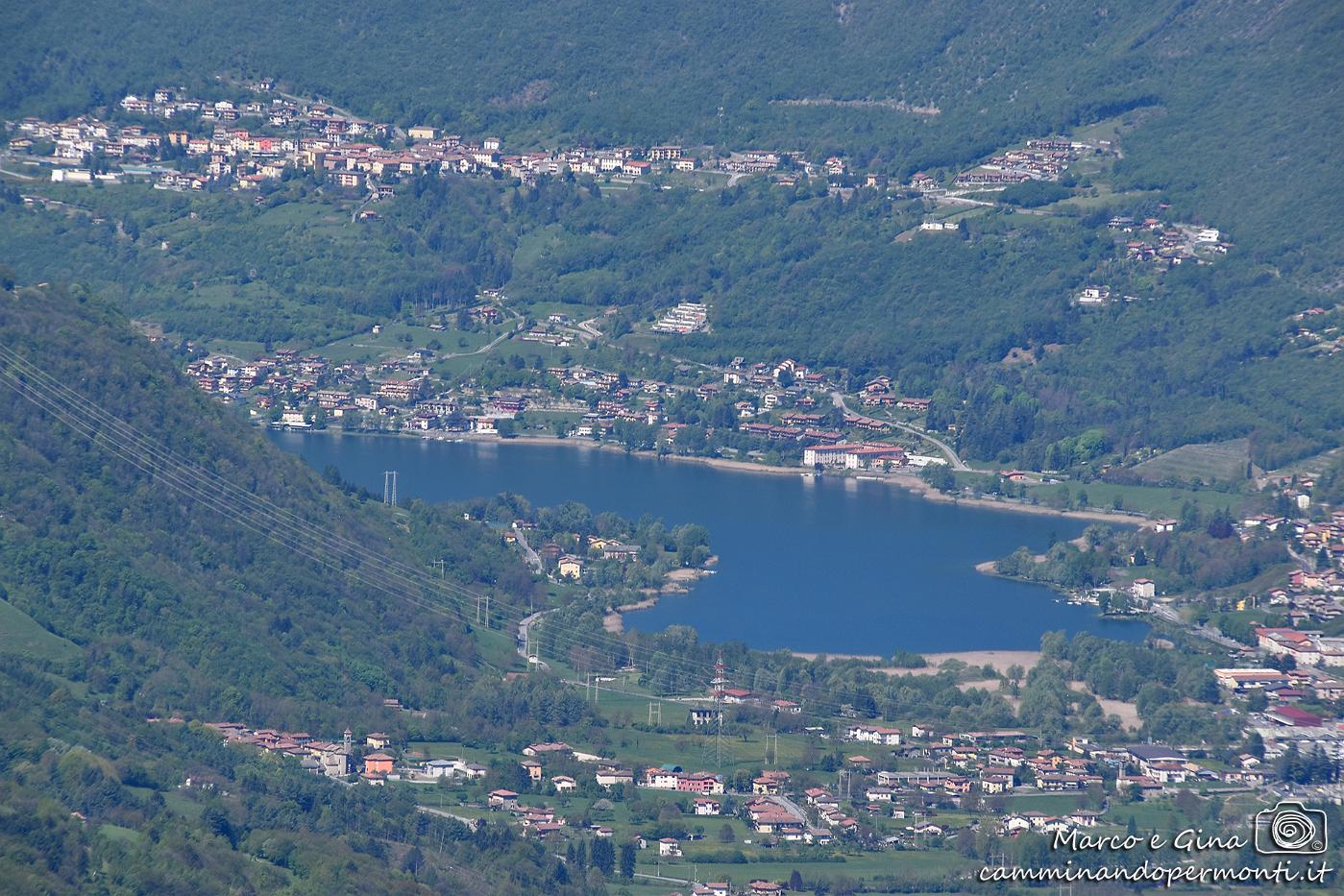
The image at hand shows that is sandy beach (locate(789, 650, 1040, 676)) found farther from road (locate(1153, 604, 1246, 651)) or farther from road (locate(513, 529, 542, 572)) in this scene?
road (locate(513, 529, 542, 572))

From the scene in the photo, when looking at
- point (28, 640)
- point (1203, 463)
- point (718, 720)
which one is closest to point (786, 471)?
point (1203, 463)

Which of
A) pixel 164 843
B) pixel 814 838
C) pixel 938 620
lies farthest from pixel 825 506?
pixel 164 843

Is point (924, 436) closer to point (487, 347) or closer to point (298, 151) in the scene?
point (487, 347)

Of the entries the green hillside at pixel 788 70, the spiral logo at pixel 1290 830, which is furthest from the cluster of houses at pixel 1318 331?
the spiral logo at pixel 1290 830

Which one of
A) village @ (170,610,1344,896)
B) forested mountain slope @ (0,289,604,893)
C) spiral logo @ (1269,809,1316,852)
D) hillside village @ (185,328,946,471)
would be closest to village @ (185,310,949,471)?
hillside village @ (185,328,946,471)

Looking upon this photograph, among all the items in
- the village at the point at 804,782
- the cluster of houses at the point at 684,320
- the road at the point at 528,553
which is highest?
the cluster of houses at the point at 684,320

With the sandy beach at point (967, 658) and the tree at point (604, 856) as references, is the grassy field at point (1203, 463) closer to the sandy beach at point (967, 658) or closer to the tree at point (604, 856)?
the sandy beach at point (967, 658)
